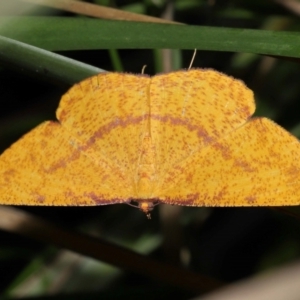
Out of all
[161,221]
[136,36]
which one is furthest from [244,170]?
[161,221]

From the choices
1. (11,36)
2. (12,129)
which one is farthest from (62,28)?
(12,129)

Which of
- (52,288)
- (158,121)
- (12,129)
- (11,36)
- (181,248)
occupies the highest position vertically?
(11,36)

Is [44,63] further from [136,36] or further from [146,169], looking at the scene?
[146,169]

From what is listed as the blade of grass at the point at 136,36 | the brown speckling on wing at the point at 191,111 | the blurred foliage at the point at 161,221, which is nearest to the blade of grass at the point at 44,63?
the blade of grass at the point at 136,36

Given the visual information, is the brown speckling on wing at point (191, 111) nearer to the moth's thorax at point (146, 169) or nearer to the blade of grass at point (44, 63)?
the moth's thorax at point (146, 169)

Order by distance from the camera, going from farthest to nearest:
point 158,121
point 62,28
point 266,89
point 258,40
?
1. point 266,89
2. point 158,121
3. point 62,28
4. point 258,40

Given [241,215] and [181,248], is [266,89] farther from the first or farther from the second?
[181,248]
